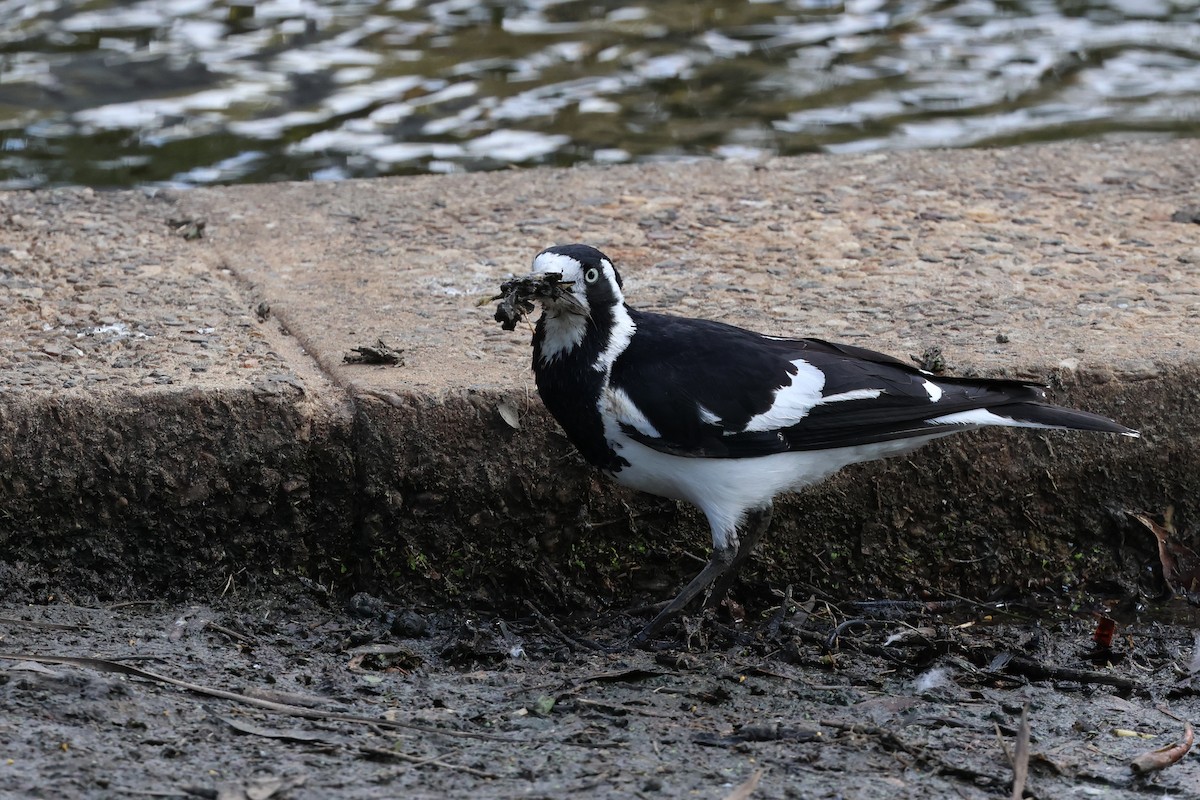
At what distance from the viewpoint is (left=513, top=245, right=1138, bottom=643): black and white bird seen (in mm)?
3506

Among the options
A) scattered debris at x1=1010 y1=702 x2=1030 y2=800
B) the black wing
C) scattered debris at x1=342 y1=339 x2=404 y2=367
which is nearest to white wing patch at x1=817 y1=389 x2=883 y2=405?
the black wing

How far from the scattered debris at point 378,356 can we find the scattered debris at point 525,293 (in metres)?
0.45

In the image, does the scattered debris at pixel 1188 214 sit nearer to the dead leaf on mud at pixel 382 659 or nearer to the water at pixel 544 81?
the water at pixel 544 81

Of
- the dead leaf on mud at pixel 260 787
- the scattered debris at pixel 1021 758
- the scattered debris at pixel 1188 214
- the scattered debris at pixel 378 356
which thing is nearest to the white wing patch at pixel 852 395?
the scattered debris at pixel 1021 758

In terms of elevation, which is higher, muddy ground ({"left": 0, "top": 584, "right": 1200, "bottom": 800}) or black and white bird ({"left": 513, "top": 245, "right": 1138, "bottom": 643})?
black and white bird ({"left": 513, "top": 245, "right": 1138, "bottom": 643})

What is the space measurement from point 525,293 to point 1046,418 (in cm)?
123

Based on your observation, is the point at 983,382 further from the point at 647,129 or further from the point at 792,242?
the point at 647,129

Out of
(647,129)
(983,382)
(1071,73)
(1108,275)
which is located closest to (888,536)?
(983,382)

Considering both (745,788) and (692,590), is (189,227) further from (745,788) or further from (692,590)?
(745,788)

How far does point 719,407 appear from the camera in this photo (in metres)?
3.53

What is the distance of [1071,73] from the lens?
828 cm

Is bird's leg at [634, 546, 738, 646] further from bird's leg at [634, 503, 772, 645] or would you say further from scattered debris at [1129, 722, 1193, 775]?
scattered debris at [1129, 722, 1193, 775]

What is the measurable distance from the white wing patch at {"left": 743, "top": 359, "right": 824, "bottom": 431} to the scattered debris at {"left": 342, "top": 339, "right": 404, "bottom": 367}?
961mm

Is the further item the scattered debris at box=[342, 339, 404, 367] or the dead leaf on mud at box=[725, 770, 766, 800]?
the scattered debris at box=[342, 339, 404, 367]
